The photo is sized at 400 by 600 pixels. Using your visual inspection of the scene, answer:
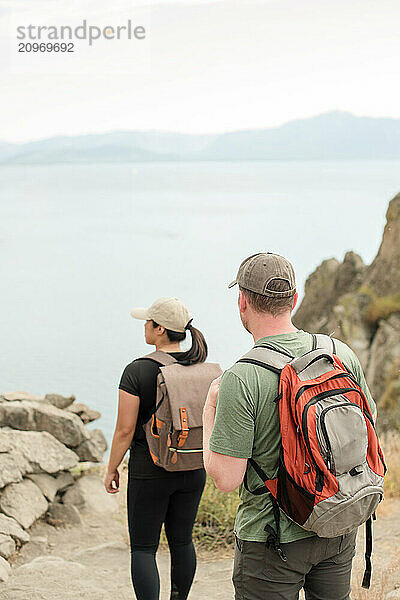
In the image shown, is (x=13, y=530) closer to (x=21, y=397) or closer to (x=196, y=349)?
(x=21, y=397)

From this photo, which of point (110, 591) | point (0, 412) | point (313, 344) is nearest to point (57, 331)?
point (0, 412)

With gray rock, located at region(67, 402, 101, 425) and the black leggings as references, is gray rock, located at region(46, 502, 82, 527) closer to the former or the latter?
gray rock, located at region(67, 402, 101, 425)

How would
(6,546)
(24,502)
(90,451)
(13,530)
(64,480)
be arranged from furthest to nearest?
(90,451) < (64,480) < (24,502) < (13,530) < (6,546)

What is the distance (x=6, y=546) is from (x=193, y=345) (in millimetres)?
2539

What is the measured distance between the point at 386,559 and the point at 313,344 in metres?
2.82

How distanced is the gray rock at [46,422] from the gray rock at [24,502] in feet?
2.38

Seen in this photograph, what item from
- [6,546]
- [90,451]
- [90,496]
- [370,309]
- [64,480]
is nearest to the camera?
[6,546]

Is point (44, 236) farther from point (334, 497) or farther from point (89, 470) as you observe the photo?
point (334, 497)

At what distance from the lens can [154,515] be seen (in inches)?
116

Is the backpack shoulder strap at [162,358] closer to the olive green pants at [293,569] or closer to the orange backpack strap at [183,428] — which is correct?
the orange backpack strap at [183,428]

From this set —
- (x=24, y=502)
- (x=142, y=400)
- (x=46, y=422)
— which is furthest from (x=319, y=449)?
(x=46, y=422)

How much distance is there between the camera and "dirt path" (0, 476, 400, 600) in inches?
152

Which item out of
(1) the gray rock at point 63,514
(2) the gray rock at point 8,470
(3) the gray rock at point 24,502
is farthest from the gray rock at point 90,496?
(2) the gray rock at point 8,470

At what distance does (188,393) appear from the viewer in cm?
291
